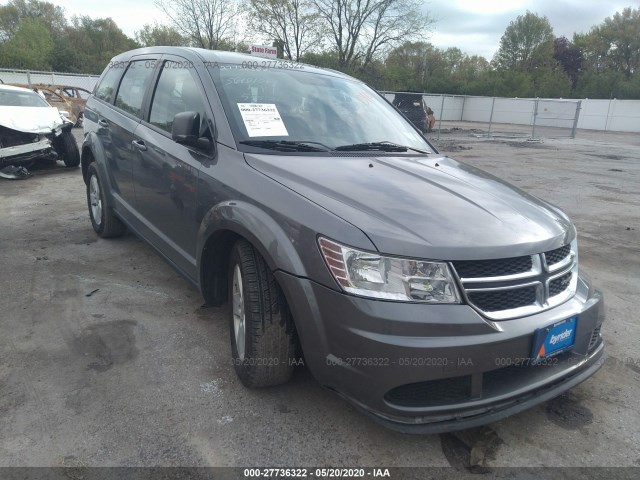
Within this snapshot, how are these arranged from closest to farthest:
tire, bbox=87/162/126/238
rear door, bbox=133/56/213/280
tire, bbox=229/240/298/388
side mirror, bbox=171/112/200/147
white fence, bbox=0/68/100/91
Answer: tire, bbox=229/240/298/388
side mirror, bbox=171/112/200/147
rear door, bbox=133/56/213/280
tire, bbox=87/162/126/238
white fence, bbox=0/68/100/91

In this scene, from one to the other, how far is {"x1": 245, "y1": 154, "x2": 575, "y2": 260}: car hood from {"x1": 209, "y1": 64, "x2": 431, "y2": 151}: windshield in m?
0.29

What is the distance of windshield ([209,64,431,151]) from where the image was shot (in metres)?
2.86

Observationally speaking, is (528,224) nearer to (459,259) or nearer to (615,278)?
(459,259)

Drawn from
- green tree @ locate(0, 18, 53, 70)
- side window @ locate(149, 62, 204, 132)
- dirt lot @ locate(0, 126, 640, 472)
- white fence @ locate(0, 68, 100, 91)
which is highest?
green tree @ locate(0, 18, 53, 70)

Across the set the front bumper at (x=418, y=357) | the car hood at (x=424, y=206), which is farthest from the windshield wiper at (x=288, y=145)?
the front bumper at (x=418, y=357)

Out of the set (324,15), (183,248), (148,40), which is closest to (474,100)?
(324,15)

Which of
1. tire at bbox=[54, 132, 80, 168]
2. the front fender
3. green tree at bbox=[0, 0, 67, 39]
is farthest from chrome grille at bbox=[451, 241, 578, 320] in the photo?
green tree at bbox=[0, 0, 67, 39]

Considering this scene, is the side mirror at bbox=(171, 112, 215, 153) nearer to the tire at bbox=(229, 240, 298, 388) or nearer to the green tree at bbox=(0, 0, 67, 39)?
the tire at bbox=(229, 240, 298, 388)

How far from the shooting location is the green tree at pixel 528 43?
182ft

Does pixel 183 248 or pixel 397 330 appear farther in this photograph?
pixel 183 248

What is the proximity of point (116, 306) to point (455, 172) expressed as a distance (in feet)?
8.71

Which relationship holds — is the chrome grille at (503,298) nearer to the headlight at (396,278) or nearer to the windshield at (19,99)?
the headlight at (396,278)

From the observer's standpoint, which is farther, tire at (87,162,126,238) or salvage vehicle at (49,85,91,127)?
salvage vehicle at (49,85,91,127)

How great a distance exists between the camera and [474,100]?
3622 centimetres
